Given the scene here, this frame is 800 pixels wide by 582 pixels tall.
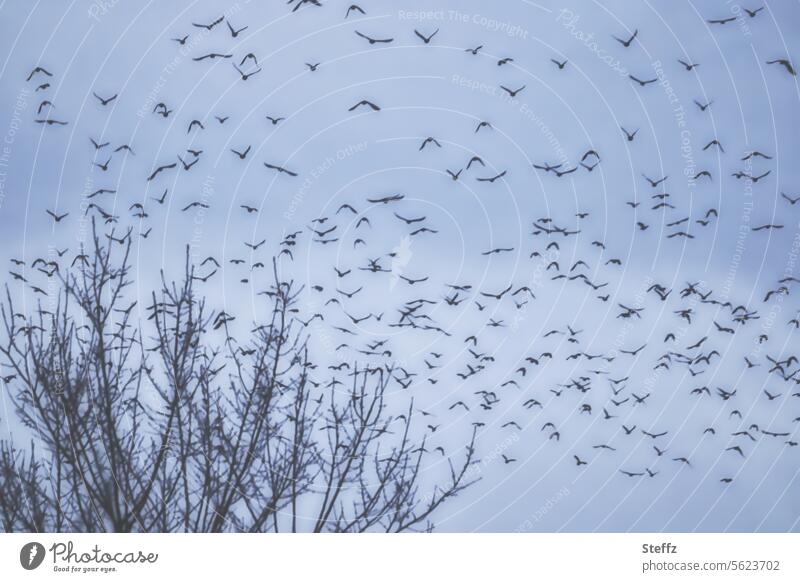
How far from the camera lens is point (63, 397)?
4.39 meters

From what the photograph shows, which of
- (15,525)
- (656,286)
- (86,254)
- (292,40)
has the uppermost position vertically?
(292,40)
